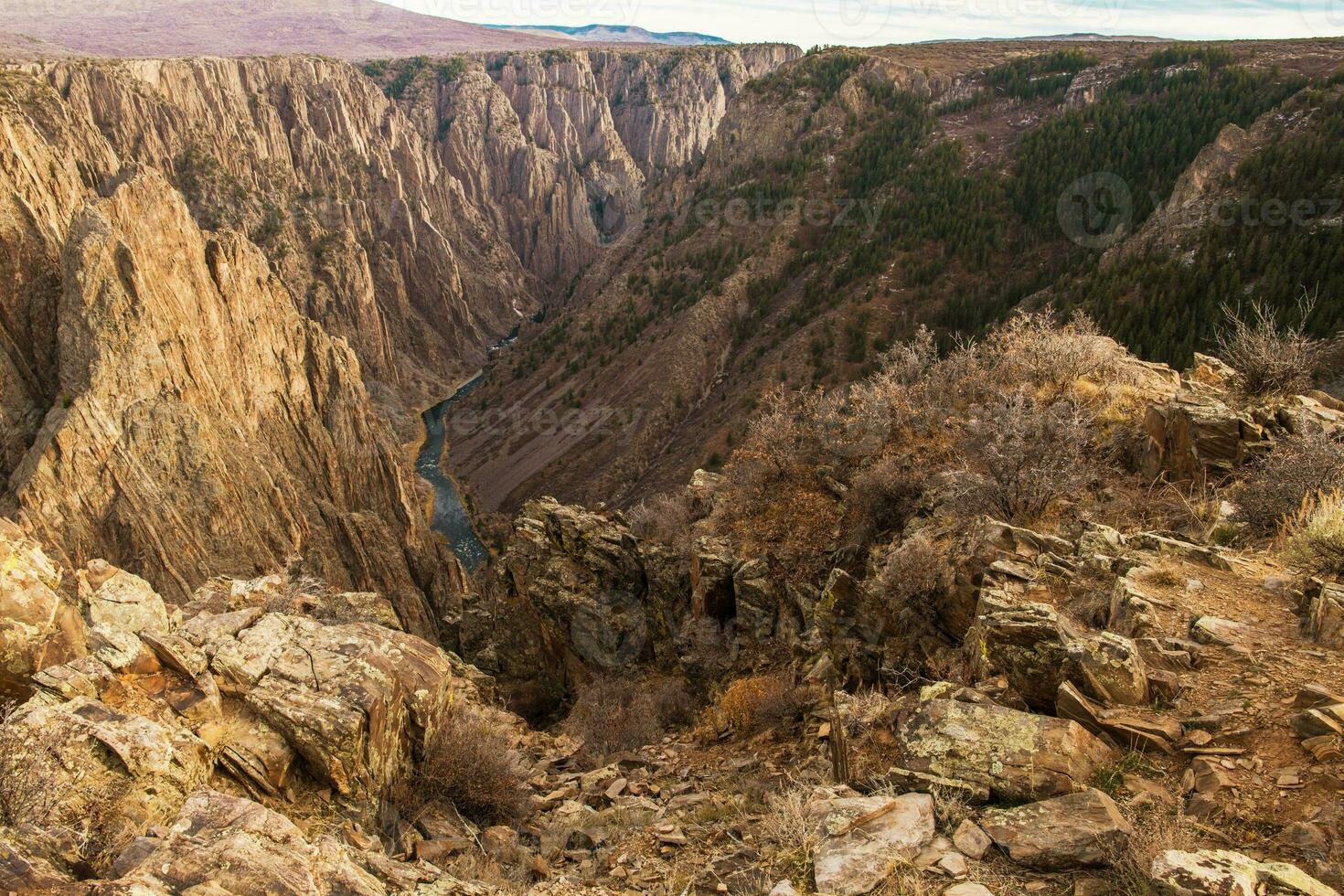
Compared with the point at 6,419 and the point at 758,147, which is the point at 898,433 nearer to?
the point at 6,419

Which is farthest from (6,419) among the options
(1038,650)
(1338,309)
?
(1338,309)

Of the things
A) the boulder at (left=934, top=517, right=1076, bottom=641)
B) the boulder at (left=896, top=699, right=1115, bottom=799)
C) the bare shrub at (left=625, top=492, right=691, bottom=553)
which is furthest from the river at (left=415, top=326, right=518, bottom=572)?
the boulder at (left=896, top=699, right=1115, bottom=799)

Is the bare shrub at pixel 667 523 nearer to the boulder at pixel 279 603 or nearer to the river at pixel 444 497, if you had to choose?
the boulder at pixel 279 603

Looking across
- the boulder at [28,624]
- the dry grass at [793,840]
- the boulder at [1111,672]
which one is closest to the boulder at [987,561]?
the boulder at [1111,672]

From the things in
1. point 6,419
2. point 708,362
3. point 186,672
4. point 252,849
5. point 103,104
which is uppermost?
point 103,104

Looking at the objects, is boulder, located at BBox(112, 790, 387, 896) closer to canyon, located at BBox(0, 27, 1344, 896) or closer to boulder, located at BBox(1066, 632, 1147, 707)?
canyon, located at BBox(0, 27, 1344, 896)

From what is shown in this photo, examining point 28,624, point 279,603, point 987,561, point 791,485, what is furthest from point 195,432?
point 987,561
